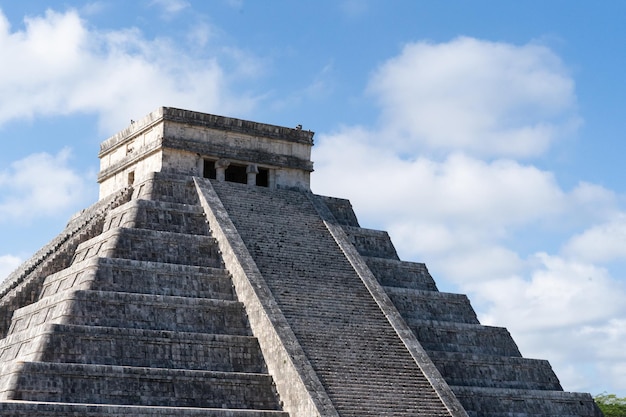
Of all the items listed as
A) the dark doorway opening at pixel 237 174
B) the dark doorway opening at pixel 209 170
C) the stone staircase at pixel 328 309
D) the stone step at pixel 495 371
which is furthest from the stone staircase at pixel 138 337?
the stone step at pixel 495 371

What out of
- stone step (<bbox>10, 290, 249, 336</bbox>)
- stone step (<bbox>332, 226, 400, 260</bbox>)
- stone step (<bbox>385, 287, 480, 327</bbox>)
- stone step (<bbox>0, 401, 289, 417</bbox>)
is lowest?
stone step (<bbox>0, 401, 289, 417</bbox>)

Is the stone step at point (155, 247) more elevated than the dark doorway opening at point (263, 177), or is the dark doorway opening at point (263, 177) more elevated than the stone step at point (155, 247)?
the dark doorway opening at point (263, 177)

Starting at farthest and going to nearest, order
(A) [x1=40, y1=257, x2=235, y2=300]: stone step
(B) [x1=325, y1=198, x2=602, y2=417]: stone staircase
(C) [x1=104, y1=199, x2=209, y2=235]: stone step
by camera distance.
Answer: (C) [x1=104, y1=199, x2=209, y2=235]: stone step < (B) [x1=325, y1=198, x2=602, y2=417]: stone staircase < (A) [x1=40, y1=257, x2=235, y2=300]: stone step

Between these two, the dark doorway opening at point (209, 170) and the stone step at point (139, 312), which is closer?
the stone step at point (139, 312)

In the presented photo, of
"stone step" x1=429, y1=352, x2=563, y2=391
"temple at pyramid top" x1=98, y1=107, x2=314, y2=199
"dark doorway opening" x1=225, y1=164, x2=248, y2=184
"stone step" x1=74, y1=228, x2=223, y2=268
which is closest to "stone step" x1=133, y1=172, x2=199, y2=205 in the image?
"temple at pyramid top" x1=98, y1=107, x2=314, y2=199

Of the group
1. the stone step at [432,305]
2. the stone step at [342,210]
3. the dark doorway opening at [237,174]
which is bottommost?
the stone step at [432,305]

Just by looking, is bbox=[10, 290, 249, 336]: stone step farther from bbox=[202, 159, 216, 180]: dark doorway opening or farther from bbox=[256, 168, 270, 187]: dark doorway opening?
bbox=[256, 168, 270, 187]: dark doorway opening

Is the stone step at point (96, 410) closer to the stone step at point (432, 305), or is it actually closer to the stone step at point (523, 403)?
the stone step at point (523, 403)

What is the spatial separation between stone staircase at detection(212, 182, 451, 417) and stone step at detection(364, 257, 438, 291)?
3.63 feet

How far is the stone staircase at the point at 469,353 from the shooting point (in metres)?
24.7

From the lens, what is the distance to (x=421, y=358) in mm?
23500

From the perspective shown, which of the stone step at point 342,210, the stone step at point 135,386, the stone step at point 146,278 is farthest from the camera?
the stone step at point 342,210

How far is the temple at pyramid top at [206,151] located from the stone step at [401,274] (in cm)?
327

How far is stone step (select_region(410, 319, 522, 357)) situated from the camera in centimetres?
2559
